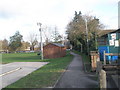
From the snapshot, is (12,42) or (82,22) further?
(12,42)

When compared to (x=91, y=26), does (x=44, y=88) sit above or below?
below

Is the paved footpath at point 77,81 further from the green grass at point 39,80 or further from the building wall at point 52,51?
the building wall at point 52,51

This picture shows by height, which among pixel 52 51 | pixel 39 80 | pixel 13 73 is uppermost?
pixel 52 51

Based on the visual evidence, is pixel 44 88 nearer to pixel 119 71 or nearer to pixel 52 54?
pixel 119 71

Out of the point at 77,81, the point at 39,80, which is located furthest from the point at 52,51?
the point at 77,81

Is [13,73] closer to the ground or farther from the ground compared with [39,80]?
closer to the ground

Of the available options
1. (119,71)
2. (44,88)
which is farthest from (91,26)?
(44,88)

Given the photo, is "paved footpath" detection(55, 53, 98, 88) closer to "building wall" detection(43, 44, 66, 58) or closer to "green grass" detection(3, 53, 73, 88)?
"green grass" detection(3, 53, 73, 88)

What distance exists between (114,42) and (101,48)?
3718 mm

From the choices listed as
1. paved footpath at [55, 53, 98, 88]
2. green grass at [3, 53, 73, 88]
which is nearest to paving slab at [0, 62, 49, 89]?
green grass at [3, 53, 73, 88]

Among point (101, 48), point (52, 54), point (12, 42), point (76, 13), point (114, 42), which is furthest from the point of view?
point (12, 42)

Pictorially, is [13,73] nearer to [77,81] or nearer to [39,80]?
[39,80]

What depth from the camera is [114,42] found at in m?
14.5

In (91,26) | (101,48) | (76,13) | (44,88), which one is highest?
(76,13)
